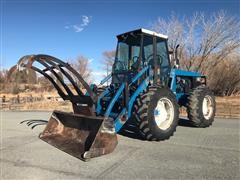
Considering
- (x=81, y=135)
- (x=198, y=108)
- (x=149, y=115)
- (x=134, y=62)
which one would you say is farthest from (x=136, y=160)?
(x=198, y=108)

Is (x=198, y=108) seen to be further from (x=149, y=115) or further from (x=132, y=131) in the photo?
(x=149, y=115)

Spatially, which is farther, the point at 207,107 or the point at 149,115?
the point at 207,107

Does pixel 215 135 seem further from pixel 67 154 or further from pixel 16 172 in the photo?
pixel 16 172

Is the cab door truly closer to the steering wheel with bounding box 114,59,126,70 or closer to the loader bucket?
the steering wheel with bounding box 114,59,126,70

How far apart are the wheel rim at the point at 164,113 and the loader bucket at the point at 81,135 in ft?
4.96

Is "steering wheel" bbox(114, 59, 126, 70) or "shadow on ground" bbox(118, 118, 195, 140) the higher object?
"steering wheel" bbox(114, 59, 126, 70)

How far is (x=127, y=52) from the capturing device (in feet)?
23.5

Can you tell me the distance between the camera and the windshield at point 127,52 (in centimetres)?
691

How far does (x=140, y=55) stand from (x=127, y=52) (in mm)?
713

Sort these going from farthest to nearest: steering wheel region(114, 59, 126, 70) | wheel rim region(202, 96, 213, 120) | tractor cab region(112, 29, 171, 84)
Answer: wheel rim region(202, 96, 213, 120) → steering wheel region(114, 59, 126, 70) → tractor cab region(112, 29, 171, 84)

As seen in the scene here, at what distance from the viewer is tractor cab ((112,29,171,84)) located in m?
6.55

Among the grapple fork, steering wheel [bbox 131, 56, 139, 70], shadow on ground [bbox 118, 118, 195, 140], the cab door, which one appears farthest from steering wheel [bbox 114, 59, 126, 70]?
the grapple fork

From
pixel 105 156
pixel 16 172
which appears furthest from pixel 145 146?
pixel 16 172

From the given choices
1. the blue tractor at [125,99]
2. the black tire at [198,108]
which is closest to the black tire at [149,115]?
the blue tractor at [125,99]
